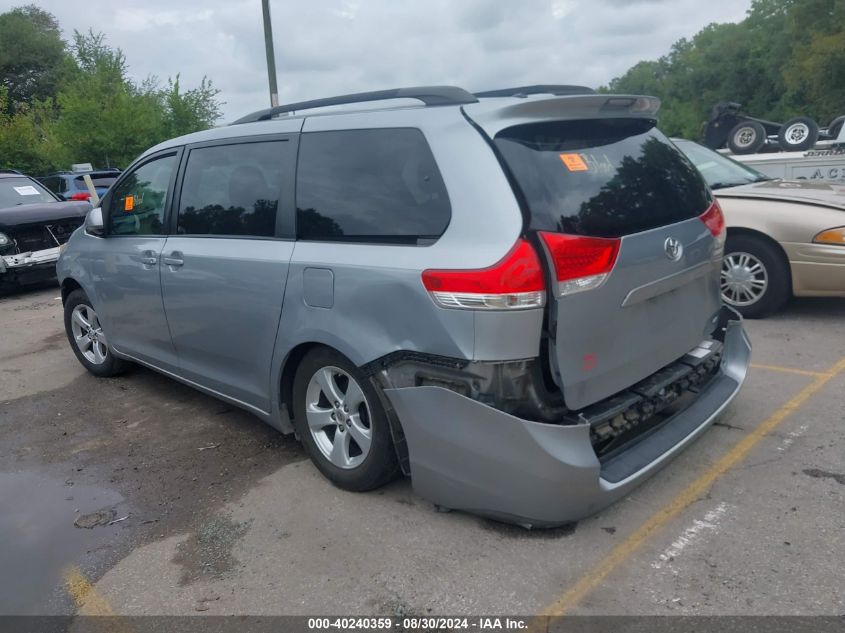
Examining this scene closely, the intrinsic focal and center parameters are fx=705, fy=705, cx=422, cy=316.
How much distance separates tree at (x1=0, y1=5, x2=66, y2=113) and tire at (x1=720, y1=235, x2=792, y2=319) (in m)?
51.3

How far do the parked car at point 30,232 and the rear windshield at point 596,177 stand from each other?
896 centimetres

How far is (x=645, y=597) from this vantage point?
2598 millimetres

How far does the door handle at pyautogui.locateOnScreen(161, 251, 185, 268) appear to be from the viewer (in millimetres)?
4234

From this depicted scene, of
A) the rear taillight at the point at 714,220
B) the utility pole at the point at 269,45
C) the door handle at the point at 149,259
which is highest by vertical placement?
the utility pole at the point at 269,45

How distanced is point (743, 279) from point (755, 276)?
102mm

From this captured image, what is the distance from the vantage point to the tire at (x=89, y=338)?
5.53 metres

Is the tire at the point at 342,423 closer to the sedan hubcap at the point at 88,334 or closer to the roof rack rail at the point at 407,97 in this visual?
the roof rack rail at the point at 407,97

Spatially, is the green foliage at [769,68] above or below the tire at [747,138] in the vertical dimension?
above

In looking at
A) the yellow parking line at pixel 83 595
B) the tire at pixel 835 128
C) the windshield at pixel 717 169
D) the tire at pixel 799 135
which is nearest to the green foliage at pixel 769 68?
the tire at pixel 835 128

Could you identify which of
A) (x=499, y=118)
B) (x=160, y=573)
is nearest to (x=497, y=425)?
(x=499, y=118)

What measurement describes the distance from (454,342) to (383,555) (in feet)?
3.21

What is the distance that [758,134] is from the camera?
453 inches

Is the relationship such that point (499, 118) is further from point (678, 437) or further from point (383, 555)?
point (383, 555)

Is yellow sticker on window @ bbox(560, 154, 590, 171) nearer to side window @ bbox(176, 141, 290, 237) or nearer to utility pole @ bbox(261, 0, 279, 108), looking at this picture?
side window @ bbox(176, 141, 290, 237)
